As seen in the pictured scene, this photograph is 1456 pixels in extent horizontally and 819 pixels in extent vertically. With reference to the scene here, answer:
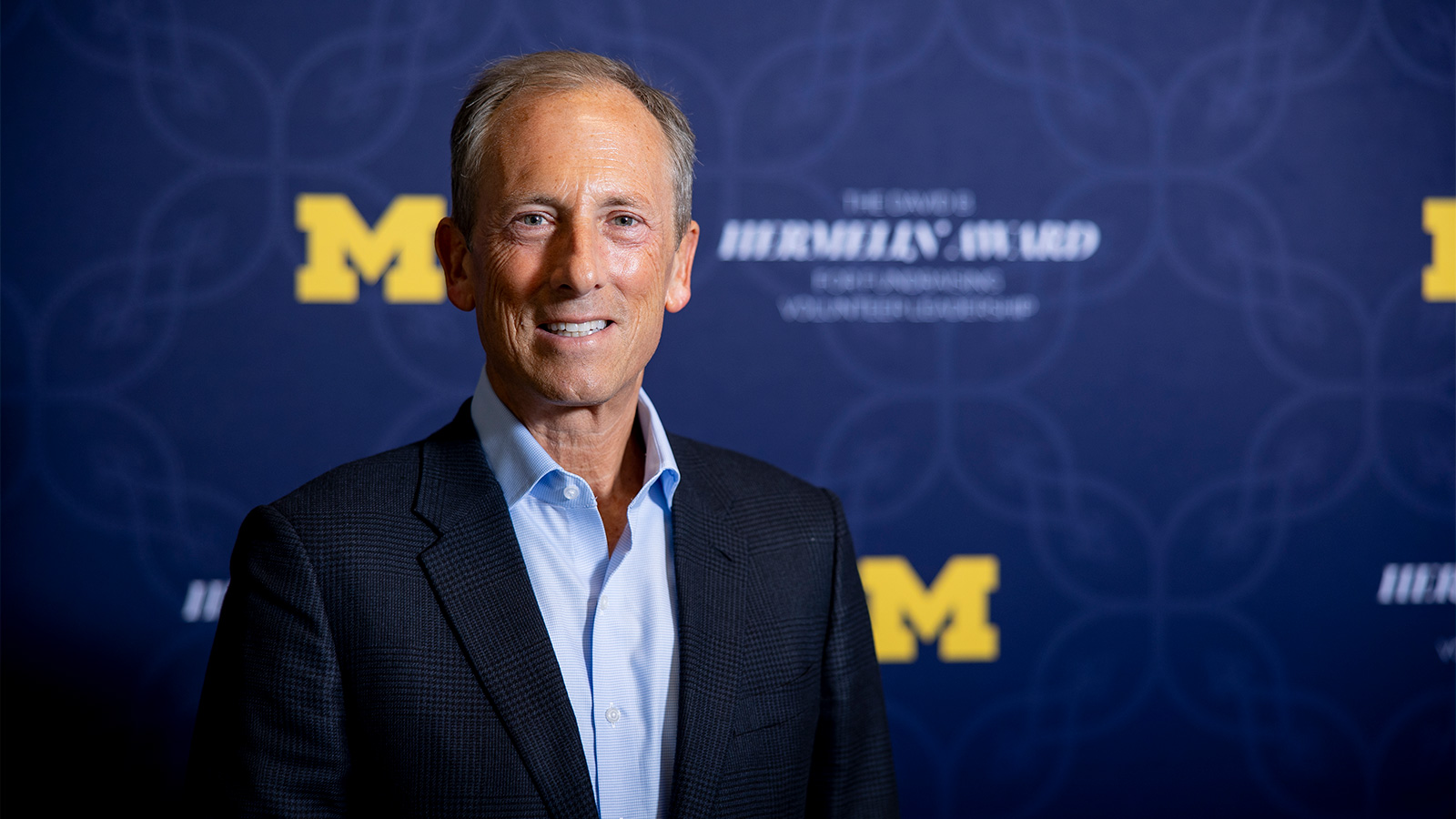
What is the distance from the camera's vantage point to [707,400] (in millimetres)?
2012

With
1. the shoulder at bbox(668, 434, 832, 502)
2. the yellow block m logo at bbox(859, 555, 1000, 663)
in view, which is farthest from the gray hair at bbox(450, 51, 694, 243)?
the yellow block m logo at bbox(859, 555, 1000, 663)

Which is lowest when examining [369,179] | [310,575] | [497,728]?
[497,728]

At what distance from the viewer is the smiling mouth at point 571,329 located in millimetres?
968

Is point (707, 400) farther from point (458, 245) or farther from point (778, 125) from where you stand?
point (458, 245)

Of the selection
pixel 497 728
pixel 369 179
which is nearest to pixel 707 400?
pixel 369 179

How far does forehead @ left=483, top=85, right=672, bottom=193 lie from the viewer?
952 millimetres

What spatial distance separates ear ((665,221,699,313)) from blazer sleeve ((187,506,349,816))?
0.49m

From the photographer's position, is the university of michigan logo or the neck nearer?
the neck

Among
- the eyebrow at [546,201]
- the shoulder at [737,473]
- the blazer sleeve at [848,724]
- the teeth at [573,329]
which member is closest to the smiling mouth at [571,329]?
the teeth at [573,329]

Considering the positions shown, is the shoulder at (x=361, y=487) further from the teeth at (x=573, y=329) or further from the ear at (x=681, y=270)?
the ear at (x=681, y=270)

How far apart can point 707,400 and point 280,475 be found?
0.90 metres

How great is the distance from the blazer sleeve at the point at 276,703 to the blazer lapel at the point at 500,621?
121 mm

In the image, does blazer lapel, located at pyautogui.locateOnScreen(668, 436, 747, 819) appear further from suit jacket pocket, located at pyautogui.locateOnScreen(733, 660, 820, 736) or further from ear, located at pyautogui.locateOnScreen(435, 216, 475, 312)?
ear, located at pyautogui.locateOnScreen(435, 216, 475, 312)

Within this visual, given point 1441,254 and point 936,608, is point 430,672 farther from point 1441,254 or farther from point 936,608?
point 1441,254
